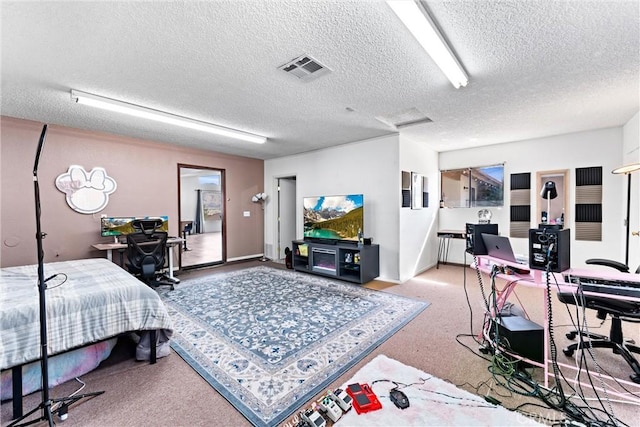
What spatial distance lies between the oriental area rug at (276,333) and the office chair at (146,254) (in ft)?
1.30

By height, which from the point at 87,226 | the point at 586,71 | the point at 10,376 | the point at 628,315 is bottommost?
the point at 10,376

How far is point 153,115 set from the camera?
11.2 ft

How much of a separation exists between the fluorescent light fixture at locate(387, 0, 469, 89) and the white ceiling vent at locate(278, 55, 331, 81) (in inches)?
32.7

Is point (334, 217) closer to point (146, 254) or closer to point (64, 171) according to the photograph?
point (146, 254)

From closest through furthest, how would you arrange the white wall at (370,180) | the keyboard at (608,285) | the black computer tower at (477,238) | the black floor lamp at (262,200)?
1. the keyboard at (608,285)
2. the black computer tower at (477,238)
3. the white wall at (370,180)
4. the black floor lamp at (262,200)

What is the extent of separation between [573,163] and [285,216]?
224 inches

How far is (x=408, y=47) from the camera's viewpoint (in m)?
2.06

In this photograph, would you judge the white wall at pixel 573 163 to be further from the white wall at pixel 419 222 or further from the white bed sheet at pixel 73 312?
the white bed sheet at pixel 73 312

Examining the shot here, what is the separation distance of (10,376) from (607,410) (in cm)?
393

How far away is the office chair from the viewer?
12.3 feet

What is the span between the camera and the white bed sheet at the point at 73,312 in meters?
1.66

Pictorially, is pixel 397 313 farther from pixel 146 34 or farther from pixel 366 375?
pixel 146 34

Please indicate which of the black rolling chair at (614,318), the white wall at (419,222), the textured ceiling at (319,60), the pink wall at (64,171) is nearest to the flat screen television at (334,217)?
the white wall at (419,222)

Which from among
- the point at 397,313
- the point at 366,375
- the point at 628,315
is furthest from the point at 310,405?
the point at 628,315
